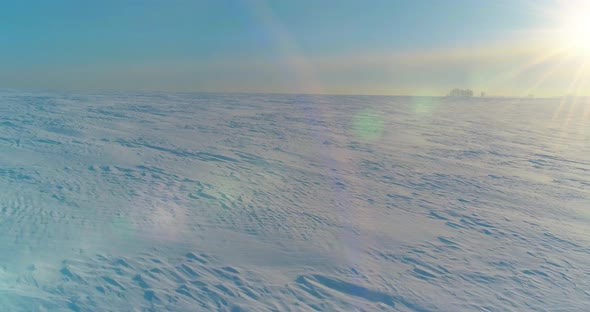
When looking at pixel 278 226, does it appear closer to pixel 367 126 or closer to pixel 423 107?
pixel 367 126

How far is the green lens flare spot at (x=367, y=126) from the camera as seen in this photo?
1218cm

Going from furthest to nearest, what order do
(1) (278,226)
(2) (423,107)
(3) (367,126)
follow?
(2) (423,107) → (3) (367,126) → (1) (278,226)

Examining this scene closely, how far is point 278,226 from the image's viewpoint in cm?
468

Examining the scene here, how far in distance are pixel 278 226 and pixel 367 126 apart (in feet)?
34.0

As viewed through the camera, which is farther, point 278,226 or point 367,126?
point 367,126

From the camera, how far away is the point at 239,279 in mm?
3414

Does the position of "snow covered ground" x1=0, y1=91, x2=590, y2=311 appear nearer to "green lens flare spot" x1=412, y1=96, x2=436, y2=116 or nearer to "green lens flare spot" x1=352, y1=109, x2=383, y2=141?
"green lens flare spot" x1=352, y1=109, x2=383, y2=141

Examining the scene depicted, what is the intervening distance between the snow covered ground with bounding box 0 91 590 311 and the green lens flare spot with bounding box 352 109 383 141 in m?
2.40

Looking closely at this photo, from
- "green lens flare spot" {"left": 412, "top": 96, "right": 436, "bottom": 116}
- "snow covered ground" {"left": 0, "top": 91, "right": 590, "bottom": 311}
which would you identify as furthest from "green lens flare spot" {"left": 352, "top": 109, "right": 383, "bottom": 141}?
"green lens flare spot" {"left": 412, "top": 96, "right": 436, "bottom": 116}

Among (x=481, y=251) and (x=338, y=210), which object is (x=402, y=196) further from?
(x=481, y=251)

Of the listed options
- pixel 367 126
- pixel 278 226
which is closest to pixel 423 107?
pixel 367 126

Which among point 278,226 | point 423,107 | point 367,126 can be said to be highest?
point 423,107

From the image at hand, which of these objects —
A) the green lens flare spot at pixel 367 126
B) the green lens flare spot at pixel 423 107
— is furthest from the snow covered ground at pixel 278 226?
the green lens flare spot at pixel 423 107

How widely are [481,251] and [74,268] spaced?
4.58 m
